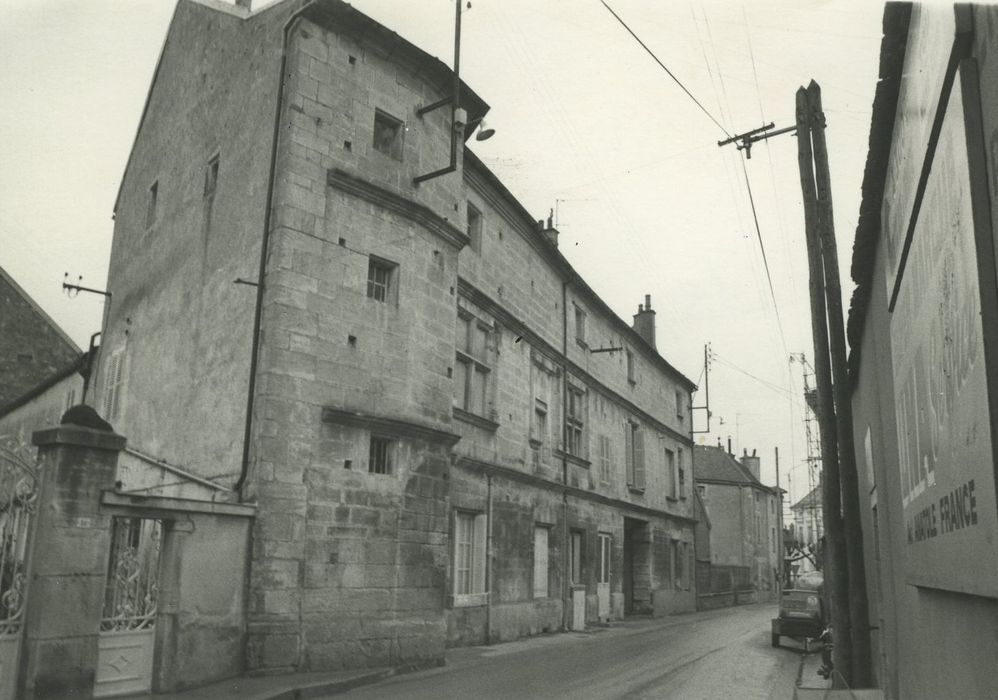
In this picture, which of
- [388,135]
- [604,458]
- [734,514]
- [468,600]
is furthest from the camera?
[734,514]

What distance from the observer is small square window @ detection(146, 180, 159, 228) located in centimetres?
1744

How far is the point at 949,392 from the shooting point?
126 inches

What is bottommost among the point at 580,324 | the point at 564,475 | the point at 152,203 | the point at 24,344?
the point at 564,475

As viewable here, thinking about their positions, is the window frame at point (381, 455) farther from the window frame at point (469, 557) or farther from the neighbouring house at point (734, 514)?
the neighbouring house at point (734, 514)

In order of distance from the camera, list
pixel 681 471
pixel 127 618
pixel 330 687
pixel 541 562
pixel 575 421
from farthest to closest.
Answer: pixel 681 471 < pixel 575 421 < pixel 541 562 < pixel 330 687 < pixel 127 618

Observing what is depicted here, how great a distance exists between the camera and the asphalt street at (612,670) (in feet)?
35.6

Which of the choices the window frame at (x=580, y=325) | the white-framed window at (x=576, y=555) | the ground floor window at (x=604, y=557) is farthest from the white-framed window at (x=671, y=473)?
the white-framed window at (x=576, y=555)

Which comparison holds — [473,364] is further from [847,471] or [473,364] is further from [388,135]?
[847,471]

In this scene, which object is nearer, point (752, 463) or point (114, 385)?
point (114, 385)

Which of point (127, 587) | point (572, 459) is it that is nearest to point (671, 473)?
point (572, 459)

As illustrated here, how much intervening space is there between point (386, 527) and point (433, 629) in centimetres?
190

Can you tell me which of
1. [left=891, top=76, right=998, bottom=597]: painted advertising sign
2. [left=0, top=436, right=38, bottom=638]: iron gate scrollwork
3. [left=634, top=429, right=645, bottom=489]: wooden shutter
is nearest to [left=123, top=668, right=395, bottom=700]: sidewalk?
[left=0, top=436, right=38, bottom=638]: iron gate scrollwork

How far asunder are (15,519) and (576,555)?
16.3 meters

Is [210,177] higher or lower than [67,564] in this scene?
higher
